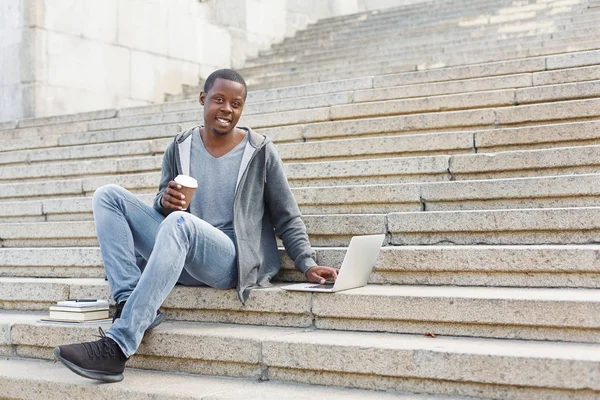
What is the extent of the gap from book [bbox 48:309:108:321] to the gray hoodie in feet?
1.98

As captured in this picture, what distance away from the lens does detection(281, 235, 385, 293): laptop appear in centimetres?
350

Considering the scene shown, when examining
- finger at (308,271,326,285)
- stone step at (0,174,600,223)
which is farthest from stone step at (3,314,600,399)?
stone step at (0,174,600,223)

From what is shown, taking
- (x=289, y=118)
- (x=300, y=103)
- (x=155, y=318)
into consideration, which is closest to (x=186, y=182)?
(x=155, y=318)

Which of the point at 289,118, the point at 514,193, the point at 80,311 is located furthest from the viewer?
the point at 289,118

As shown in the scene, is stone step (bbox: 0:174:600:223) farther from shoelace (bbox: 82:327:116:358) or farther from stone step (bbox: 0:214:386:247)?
shoelace (bbox: 82:327:116:358)

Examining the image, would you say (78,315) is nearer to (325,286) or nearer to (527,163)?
(325,286)

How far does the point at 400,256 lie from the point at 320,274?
0.42m

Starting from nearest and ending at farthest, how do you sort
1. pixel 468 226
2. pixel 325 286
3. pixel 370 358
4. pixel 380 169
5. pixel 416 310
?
pixel 370 358, pixel 416 310, pixel 325 286, pixel 468 226, pixel 380 169

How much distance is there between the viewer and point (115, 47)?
10789 mm

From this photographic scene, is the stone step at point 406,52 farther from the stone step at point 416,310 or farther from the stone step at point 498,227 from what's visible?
the stone step at point 416,310

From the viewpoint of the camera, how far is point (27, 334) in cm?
397

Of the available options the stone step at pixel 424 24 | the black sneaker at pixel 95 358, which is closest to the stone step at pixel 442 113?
the black sneaker at pixel 95 358

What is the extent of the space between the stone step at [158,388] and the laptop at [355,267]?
49cm

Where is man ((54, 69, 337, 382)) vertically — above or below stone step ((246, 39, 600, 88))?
below
